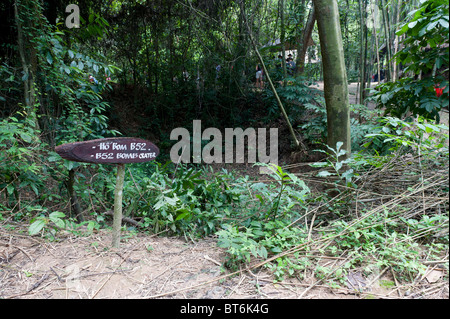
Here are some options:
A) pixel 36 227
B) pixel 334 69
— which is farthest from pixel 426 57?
pixel 36 227

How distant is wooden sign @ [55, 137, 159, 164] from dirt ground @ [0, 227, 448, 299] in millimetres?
737

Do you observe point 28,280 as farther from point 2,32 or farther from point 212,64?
point 212,64

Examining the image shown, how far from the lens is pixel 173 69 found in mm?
8477

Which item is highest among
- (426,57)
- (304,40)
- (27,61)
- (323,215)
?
(304,40)

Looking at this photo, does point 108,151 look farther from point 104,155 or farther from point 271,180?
point 271,180

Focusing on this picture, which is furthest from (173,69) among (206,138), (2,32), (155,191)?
(155,191)

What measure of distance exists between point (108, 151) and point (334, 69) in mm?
2354

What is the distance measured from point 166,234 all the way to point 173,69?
674 cm

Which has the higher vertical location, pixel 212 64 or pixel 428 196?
pixel 212 64

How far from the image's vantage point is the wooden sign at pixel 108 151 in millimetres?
2006

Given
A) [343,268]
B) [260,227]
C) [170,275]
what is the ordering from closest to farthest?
[343,268] → [170,275] → [260,227]

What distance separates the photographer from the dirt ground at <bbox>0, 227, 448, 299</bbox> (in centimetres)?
175

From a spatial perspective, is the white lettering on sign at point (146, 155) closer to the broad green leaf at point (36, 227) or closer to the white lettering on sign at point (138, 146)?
the white lettering on sign at point (138, 146)

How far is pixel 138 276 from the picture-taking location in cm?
197
